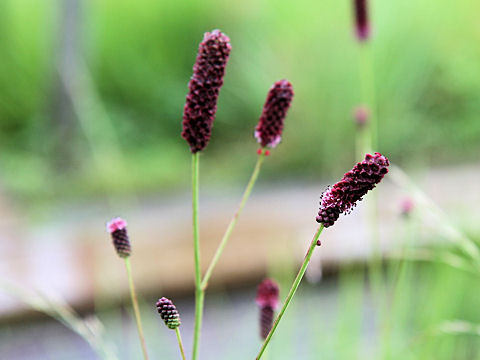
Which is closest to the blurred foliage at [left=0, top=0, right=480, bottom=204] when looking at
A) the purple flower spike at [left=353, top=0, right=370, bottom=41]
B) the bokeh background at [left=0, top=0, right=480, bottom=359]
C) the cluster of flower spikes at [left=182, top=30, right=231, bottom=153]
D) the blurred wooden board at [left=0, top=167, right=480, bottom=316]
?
the bokeh background at [left=0, top=0, right=480, bottom=359]

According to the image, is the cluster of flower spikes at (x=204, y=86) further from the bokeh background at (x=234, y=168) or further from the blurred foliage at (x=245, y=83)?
the blurred foliage at (x=245, y=83)

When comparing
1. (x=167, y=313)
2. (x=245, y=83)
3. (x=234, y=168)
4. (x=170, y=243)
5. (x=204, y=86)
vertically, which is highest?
(x=245, y=83)

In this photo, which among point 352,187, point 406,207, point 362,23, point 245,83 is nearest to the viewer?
point 352,187

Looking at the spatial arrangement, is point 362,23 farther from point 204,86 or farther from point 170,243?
point 170,243

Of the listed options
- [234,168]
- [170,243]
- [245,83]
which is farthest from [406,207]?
[245,83]

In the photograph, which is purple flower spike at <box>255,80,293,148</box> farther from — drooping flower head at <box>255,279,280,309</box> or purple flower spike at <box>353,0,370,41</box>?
purple flower spike at <box>353,0,370,41</box>

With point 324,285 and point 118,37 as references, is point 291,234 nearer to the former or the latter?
point 324,285
